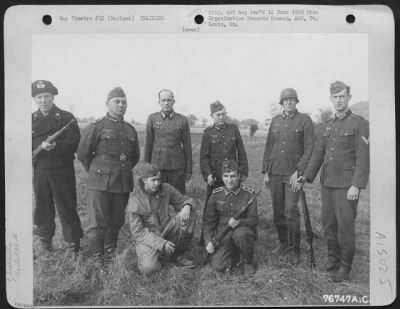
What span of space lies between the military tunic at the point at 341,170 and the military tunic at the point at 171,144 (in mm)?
927

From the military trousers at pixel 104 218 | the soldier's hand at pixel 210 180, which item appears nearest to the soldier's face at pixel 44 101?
the military trousers at pixel 104 218

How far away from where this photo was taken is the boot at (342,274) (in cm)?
337

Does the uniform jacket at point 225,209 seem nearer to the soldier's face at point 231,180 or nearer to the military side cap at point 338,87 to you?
the soldier's face at point 231,180

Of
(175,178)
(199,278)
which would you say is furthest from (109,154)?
(199,278)

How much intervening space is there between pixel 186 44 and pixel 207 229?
1438 mm

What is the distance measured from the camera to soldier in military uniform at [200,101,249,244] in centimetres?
335

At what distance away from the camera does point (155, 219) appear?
3.31 m

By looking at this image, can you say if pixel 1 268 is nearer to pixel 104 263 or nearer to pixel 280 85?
pixel 104 263

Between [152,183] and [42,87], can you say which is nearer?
[152,183]

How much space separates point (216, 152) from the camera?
11.0 feet

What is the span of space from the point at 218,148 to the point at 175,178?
1.31 feet

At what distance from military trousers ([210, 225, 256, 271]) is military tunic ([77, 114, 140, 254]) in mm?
799

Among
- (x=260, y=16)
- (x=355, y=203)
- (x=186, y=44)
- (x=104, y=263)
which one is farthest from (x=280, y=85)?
(x=104, y=263)

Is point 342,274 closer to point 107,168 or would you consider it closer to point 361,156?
point 361,156
